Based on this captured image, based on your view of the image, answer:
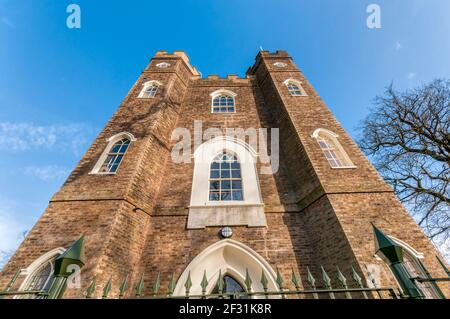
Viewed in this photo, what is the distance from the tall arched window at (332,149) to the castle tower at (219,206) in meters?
0.04

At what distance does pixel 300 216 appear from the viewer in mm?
6527

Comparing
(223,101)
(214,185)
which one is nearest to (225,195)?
(214,185)

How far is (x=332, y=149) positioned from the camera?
7684 mm

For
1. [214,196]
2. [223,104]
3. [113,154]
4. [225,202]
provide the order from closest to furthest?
1. [225,202]
2. [214,196]
3. [113,154]
4. [223,104]

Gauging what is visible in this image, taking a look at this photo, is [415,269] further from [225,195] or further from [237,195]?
[225,195]

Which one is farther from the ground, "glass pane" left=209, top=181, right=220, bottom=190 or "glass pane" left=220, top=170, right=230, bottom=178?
"glass pane" left=220, top=170, right=230, bottom=178

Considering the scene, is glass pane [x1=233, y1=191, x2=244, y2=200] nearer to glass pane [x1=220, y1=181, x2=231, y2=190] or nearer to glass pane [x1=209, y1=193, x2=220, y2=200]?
glass pane [x1=220, y1=181, x2=231, y2=190]

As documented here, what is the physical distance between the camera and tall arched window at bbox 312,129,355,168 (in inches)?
283

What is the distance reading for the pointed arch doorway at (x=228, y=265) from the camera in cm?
546

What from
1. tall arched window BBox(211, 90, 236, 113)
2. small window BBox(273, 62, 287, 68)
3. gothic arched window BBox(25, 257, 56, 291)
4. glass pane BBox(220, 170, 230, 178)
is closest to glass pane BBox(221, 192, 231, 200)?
glass pane BBox(220, 170, 230, 178)

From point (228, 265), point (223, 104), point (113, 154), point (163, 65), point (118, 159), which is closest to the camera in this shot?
point (228, 265)

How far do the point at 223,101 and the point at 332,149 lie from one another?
6647 millimetres

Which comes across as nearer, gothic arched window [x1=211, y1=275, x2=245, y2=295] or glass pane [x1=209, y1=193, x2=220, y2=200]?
gothic arched window [x1=211, y1=275, x2=245, y2=295]
